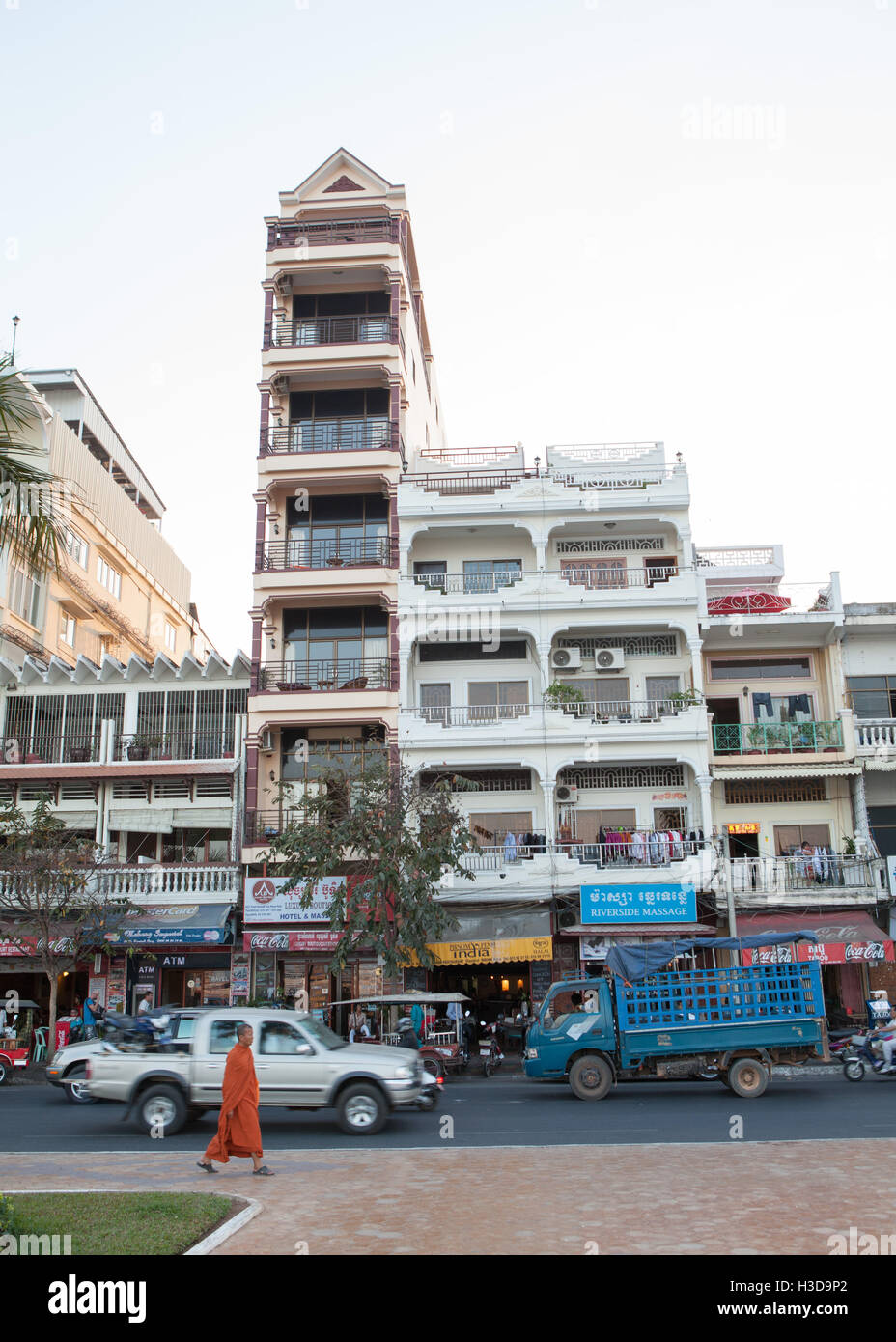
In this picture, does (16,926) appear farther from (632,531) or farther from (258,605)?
(632,531)

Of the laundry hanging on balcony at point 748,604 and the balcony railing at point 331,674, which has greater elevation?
the laundry hanging on balcony at point 748,604

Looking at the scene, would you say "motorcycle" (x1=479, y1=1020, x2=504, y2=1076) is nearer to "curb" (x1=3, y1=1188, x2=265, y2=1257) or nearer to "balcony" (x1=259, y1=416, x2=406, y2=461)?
"curb" (x1=3, y1=1188, x2=265, y2=1257)

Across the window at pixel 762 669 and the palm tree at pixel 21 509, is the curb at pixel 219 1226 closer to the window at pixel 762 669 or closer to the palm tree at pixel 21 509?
the palm tree at pixel 21 509

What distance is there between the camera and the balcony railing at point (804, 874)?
29.9 meters

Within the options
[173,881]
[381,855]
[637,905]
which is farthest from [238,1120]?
[173,881]

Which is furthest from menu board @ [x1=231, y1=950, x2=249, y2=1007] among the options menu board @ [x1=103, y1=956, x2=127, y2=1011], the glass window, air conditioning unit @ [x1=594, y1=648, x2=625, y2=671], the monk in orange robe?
the monk in orange robe

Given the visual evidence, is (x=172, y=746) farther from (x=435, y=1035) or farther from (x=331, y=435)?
(x=435, y=1035)

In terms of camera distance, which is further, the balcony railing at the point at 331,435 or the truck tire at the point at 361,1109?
the balcony railing at the point at 331,435

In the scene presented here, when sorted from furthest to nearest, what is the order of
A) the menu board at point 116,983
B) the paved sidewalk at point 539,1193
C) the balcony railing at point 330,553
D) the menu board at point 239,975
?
the balcony railing at point 330,553
the menu board at point 239,975
the menu board at point 116,983
the paved sidewalk at point 539,1193

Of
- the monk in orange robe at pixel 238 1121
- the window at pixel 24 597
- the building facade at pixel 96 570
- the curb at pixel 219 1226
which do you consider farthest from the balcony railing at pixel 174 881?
the curb at pixel 219 1226

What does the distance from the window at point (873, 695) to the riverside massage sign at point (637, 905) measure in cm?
821

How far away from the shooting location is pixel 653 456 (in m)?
35.2

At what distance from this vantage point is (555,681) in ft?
110

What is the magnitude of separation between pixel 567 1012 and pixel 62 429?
29210 millimetres
